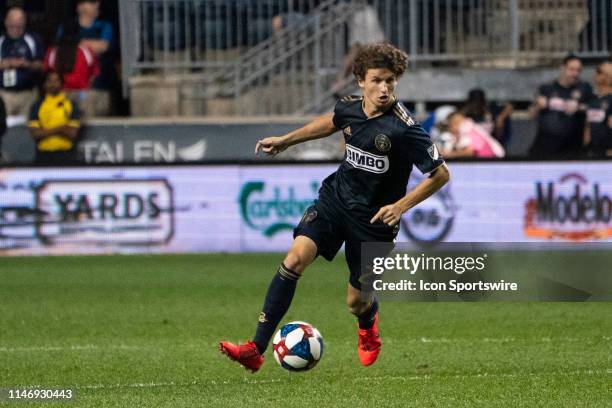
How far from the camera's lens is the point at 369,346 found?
8.36 metres

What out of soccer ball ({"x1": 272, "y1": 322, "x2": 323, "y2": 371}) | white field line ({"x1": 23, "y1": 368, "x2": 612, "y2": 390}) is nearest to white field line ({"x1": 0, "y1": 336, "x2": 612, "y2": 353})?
white field line ({"x1": 23, "y1": 368, "x2": 612, "y2": 390})

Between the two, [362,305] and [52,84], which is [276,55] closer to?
[52,84]

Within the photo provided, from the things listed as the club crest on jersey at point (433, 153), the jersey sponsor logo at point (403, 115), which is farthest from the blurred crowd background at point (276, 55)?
the club crest on jersey at point (433, 153)

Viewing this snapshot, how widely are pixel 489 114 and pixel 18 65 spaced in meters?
6.67

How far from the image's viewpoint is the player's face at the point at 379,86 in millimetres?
7652

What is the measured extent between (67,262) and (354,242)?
7.86 m

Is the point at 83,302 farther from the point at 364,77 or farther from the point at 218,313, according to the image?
the point at 364,77

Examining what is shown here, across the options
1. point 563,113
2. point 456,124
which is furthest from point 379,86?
point 563,113

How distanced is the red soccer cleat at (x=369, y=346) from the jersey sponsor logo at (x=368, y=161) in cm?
110

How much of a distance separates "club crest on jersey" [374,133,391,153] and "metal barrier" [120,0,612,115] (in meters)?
10.9

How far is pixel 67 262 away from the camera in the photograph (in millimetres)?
15266

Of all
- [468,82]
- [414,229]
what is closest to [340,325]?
[414,229]

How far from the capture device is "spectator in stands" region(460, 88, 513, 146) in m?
17.2

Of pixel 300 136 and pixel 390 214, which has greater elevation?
pixel 300 136
